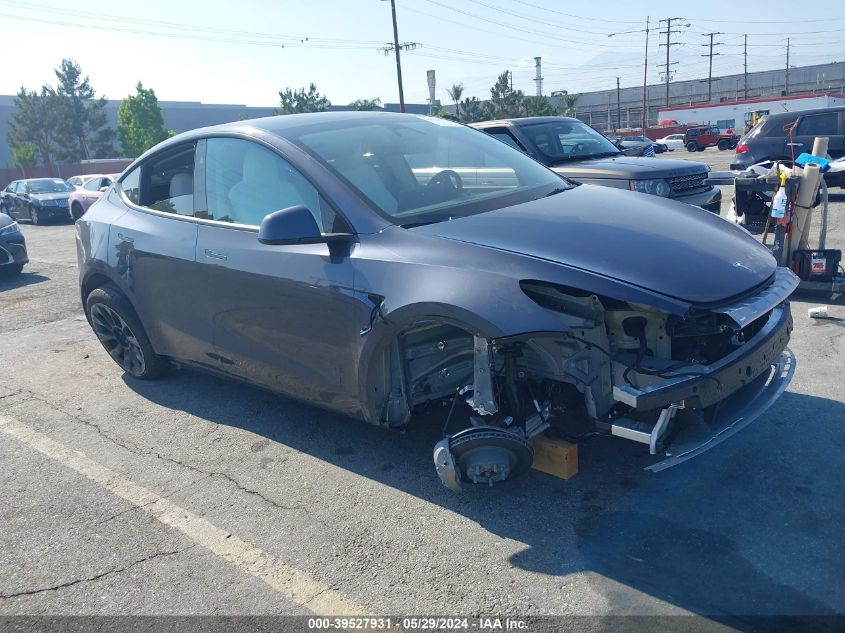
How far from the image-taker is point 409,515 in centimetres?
327

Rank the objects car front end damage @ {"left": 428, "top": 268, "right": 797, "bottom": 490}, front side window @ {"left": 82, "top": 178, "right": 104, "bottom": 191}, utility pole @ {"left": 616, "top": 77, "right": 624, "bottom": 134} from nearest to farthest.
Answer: car front end damage @ {"left": 428, "top": 268, "right": 797, "bottom": 490} < front side window @ {"left": 82, "top": 178, "right": 104, "bottom": 191} < utility pole @ {"left": 616, "top": 77, "right": 624, "bottom": 134}

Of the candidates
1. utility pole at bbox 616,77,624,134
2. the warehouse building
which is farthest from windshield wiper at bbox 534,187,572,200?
utility pole at bbox 616,77,624,134

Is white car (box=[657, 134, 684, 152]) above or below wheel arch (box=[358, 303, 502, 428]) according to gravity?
below

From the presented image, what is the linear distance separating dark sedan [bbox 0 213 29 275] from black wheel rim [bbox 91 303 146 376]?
5992 mm

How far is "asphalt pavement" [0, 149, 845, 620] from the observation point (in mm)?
2691

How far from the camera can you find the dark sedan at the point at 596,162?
307 inches

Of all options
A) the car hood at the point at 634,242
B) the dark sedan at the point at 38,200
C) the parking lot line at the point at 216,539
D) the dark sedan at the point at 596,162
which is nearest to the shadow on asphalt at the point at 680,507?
the parking lot line at the point at 216,539

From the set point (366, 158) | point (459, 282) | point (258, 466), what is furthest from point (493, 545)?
point (366, 158)

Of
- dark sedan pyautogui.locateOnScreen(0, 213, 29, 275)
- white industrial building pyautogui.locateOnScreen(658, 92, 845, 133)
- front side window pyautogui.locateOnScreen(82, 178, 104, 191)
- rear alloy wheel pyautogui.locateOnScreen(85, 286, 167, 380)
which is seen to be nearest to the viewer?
rear alloy wheel pyautogui.locateOnScreen(85, 286, 167, 380)

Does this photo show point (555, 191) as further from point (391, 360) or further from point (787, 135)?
point (787, 135)

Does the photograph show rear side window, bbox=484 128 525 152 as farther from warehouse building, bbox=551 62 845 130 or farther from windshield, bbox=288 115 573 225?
warehouse building, bbox=551 62 845 130

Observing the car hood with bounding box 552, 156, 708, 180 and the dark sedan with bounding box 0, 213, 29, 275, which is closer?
the car hood with bounding box 552, 156, 708, 180

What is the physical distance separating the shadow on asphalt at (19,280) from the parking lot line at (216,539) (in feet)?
21.1

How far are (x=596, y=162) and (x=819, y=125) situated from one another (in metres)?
8.16
